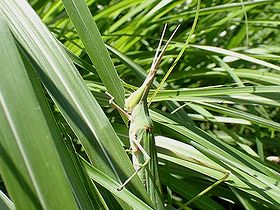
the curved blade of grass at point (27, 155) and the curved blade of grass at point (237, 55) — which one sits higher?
the curved blade of grass at point (237, 55)

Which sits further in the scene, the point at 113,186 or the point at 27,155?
the point at 113,186

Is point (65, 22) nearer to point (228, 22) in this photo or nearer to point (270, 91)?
point (228, 22)

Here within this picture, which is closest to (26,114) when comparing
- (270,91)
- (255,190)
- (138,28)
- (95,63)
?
(95,63)

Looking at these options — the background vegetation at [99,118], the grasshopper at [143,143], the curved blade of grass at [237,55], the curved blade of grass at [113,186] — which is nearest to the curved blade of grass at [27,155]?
the background vegetation at [99,118]

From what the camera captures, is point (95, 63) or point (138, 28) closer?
point (95, 63)

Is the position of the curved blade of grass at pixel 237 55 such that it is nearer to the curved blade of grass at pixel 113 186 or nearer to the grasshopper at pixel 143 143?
the grasshopper at pixel 143 143

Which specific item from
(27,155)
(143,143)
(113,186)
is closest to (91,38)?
(143,143)

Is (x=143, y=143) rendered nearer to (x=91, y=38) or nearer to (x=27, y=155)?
(x=91, y=38)

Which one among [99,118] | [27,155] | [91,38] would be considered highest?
[91,38]
